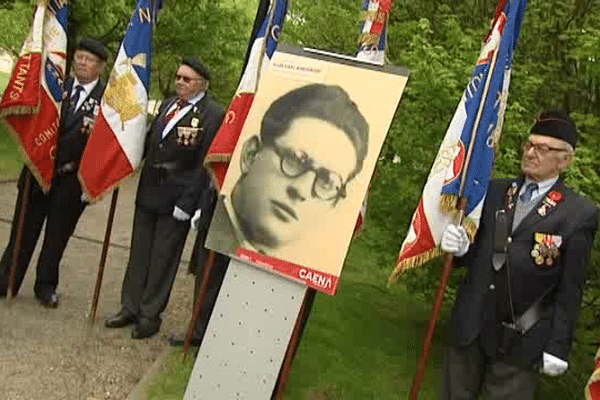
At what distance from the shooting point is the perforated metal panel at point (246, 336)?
3.83 metres

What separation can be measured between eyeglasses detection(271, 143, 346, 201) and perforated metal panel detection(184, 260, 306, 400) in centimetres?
48

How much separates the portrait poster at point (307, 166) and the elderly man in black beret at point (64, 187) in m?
2.21

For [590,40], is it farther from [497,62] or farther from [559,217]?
[559,217]

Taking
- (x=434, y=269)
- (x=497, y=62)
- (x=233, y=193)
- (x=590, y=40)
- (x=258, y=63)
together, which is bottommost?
(x=434, y=269)

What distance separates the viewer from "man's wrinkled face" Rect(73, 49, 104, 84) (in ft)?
18.5

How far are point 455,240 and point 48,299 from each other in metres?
3.58

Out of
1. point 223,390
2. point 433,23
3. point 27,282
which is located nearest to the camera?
point 223,390

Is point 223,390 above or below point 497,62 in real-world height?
below

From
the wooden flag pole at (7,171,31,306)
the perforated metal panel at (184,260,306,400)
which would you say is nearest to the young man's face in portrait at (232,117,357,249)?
the perforated metal panel at (184,260,306,400)

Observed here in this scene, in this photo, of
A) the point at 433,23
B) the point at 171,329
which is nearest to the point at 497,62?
the point at 171,329

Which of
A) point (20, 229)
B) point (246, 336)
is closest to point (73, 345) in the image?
point (20, 229)

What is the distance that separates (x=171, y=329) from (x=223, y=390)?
2.31 m

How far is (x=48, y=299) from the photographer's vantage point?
601 centimetres

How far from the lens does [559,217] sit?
3639 mm
